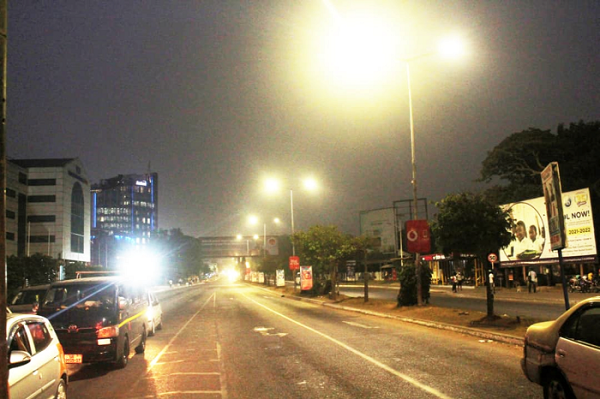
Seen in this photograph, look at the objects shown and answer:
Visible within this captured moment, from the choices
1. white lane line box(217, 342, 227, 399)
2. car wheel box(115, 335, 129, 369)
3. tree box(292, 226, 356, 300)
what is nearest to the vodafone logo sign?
white lane line box(217, 342, 227, 399)

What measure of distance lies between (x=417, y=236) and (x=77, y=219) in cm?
9167

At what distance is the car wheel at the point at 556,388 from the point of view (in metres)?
6.36

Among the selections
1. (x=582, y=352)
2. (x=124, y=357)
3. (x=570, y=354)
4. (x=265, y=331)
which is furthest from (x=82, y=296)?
(x=582, y=352)

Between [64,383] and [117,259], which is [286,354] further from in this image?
[117,259]

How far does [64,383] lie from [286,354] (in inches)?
256

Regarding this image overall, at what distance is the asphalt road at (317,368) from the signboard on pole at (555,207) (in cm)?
268

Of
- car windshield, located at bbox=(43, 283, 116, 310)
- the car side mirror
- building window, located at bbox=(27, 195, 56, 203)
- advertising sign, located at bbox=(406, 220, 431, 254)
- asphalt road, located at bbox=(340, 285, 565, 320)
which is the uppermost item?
building window, located at bbox=(27, 195, 56, 203)

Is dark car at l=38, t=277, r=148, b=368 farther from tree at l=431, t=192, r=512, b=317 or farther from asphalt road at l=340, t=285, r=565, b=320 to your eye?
asphalt road at l=340, t=285, r=565, b=320

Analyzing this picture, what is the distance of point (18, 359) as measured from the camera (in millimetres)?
6070

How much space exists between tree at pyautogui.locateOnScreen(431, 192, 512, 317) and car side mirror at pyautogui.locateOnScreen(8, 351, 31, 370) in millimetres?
14430

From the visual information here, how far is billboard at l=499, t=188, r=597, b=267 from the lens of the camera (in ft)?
130

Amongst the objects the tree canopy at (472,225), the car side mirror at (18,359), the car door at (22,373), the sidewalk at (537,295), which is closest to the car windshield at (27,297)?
the tree canopy at (472,225)

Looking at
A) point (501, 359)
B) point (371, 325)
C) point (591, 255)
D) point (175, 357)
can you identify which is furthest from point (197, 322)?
point (591, 255)

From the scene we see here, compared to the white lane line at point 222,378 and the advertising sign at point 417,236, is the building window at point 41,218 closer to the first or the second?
the advertising sign at point 417,236
